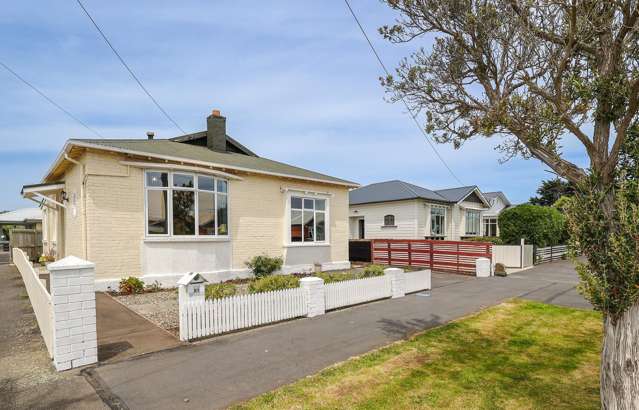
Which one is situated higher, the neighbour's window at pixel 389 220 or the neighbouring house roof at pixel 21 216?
the neighbouring house roof at pixel 21 216

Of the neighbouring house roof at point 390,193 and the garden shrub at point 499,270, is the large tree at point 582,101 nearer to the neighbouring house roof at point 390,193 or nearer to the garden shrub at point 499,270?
the garden shrub at point 499,270

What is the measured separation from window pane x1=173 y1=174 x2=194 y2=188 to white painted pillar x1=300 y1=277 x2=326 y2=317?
224 inches

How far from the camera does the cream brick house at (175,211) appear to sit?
10.5 metres

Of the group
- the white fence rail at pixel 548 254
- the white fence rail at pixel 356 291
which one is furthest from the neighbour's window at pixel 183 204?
the white fence rail at pixel 548 254

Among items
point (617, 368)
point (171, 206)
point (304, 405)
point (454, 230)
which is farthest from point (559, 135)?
point (454, 230)

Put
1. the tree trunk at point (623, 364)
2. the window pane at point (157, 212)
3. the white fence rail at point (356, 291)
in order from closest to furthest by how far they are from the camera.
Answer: the tree trunk at point (623, 364) < the white fence rail at point (356, 291) < the window pane at point (157, 212)

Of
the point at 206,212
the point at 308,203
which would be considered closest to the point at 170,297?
the point at 206,212

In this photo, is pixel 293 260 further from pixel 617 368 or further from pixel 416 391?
pixel 617 368

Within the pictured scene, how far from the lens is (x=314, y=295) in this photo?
855 cm

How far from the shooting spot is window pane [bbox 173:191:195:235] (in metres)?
11.5

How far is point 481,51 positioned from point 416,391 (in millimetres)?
4506

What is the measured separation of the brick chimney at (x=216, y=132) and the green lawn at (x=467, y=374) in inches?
504

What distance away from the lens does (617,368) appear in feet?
10.6

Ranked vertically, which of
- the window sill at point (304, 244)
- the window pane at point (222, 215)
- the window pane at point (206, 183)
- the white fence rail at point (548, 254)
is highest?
the window pane at point (206, 183)
